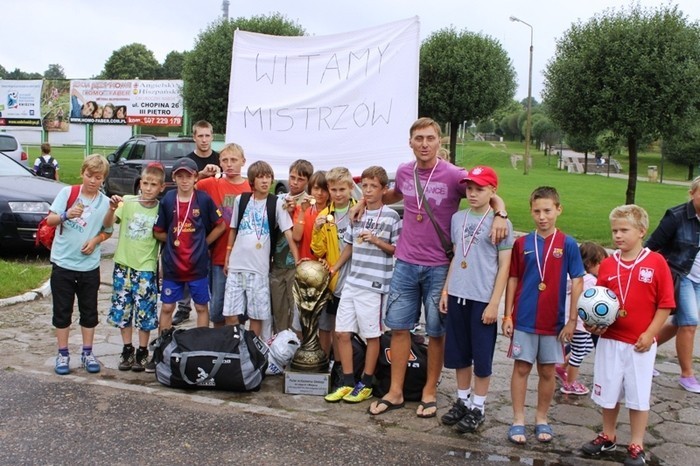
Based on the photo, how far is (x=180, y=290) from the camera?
17.9 feet

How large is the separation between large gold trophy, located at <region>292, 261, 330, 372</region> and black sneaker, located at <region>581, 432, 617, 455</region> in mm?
1932

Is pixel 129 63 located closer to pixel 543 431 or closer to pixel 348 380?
pixel 348 380

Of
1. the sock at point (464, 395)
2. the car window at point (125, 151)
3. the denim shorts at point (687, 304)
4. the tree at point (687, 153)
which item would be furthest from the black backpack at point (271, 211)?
the tree at point (687, 153)

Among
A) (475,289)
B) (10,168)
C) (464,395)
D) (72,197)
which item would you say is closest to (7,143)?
(10,168)

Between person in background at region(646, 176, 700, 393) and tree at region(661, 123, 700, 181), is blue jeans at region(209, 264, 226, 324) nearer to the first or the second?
person in background at region(646, 176, 700, 393)

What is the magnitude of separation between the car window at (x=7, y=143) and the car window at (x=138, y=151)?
342cm

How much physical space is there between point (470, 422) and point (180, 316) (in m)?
3.55

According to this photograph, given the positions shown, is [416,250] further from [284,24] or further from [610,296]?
[284,24]

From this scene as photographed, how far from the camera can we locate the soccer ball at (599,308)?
3951 mm

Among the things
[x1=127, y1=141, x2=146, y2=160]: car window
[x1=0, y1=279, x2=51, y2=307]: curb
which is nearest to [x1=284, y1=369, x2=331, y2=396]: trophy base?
[x1=0, y1=279, x2=51, y2=307]: curb

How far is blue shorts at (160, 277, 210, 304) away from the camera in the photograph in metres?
5.42

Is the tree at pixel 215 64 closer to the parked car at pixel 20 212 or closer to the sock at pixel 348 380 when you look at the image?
the parked car at pixel 20 212

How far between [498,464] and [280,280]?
2.31m

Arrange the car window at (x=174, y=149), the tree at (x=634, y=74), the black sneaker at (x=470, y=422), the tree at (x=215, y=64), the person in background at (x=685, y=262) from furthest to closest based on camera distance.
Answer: the tree at (x=215, y=64), the car window at (x=174, y=149), the tree at (x=634, y=74), the person in background at (x=685, y=262), the black sneaker at (x=470, y=422)
